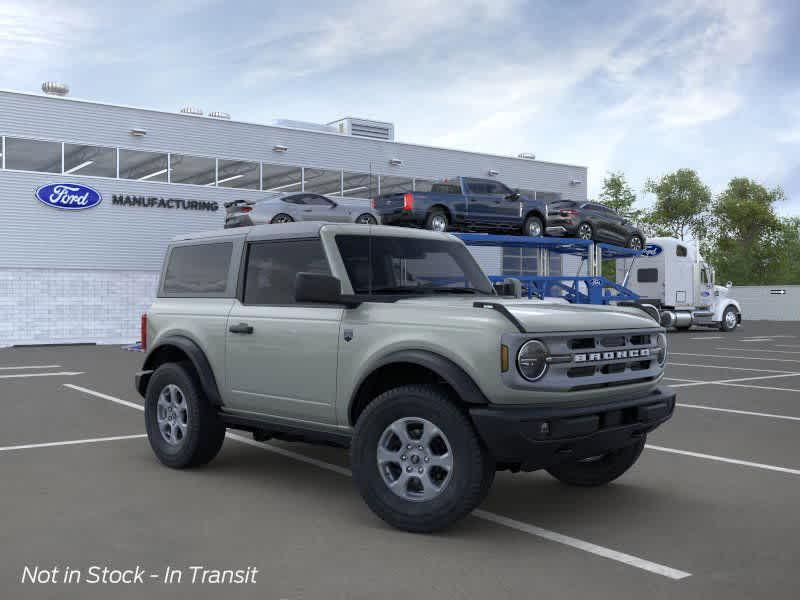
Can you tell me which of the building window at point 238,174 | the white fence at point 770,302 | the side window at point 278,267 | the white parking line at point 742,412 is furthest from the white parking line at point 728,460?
the white fence at point 770,302

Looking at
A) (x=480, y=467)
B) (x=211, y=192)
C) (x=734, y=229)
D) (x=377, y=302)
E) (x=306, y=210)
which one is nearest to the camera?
(x=480, y=467)

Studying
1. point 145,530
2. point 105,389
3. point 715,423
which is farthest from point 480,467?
point 105,389

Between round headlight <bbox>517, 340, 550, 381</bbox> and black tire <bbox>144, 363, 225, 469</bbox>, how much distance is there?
2.82 m

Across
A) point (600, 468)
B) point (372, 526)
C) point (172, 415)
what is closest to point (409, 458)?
point (372, 526)

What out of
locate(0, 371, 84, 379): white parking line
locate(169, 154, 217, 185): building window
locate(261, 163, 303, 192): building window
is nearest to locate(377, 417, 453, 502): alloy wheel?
locate(0, 371, 84, 379): white parking line

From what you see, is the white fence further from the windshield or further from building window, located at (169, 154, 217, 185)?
the windshield

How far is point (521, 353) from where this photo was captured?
4.66 m

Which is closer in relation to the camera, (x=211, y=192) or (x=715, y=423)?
(x=715, y=423)

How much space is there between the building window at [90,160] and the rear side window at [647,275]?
19.4 m

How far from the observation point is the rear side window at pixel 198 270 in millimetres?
6609

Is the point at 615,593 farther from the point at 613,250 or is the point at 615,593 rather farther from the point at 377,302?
the point at 613,250

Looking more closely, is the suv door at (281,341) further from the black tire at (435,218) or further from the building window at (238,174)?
the building window at (238,174)

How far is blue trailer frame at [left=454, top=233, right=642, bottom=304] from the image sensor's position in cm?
2372

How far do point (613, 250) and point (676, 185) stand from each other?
54177 millimetres
